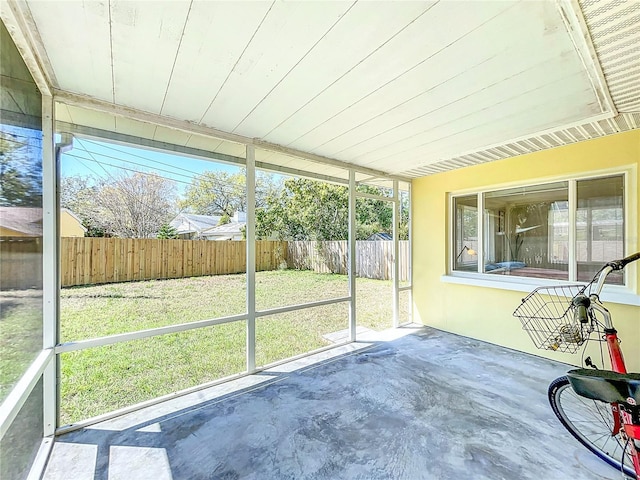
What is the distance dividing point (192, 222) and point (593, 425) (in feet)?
12.9

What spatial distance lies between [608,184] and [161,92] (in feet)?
13.9

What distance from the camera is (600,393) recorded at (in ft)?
4.12

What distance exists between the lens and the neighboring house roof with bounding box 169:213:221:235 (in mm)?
2866

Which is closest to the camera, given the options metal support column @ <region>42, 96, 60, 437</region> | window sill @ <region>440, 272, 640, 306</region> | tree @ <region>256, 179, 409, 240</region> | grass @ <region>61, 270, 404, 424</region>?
metal support column @ <region>42, 96, 60, 437</region>

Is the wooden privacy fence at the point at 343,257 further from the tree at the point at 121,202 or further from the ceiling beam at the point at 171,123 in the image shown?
the tree at the point at 121,202

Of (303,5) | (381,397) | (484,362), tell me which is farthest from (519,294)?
(303,5)

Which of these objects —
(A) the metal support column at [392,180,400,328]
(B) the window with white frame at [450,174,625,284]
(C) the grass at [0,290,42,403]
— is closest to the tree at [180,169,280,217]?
(C) the grass at [0,290,42,403]

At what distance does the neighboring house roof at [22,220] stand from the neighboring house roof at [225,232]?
1664mm

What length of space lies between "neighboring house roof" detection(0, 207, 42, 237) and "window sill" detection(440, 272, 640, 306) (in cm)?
439

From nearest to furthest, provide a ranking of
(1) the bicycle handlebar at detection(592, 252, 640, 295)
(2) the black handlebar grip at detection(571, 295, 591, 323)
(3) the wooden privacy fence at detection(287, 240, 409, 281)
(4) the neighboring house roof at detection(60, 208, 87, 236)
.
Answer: (2) the black handlebar grip at detection(571, 295, 591, 323) < (1) the bicycle handlebar at detection(592, 252, 640, 295) < (4) the neighboring house roof at detection(60, 208, 87, 236) < (3) the wooden privacy fence at detection(287, 240, 409, 281)

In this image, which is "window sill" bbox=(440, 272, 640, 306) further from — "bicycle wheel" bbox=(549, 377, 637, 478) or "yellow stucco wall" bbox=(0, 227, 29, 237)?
"yellow stucco wall" bbox=(0, 227, 29, 237)

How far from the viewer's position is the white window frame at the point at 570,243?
2.61 metres

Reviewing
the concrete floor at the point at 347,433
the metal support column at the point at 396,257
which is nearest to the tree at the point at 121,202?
the concrete floor at the point at 347,433

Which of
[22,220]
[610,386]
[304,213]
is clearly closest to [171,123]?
[22,220]
